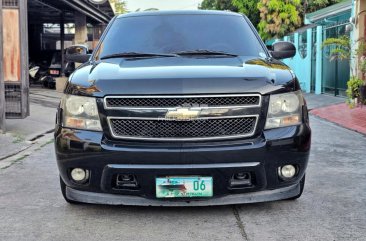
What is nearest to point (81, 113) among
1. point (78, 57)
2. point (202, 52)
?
point (202, 52)

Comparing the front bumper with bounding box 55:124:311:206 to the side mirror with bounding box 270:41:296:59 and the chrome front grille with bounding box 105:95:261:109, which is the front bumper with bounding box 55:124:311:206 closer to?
the chrome front grille with bounding box 105:95:261:109

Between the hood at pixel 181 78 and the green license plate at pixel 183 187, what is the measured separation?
0.65m

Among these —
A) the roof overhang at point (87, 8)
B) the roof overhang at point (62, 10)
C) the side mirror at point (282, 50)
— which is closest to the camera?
the side mirror at point (282, 50)

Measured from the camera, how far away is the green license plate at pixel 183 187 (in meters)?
3.80

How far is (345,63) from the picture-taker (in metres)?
16.8

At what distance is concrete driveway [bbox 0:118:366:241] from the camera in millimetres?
3820

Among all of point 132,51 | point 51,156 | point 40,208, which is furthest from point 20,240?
point 51,156

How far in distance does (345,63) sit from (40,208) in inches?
556

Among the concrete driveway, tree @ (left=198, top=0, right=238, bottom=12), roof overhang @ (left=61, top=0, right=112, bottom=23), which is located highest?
tree @ (left=198, top=0, right=238, bottom=12)

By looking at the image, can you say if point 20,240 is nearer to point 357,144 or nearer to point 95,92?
point 95,92

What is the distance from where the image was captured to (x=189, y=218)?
4.18 metres

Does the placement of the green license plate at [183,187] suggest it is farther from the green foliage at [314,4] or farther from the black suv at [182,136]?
the green foliage at [314,4]

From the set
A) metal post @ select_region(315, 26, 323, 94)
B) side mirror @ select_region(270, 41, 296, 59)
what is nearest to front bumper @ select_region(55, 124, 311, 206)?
side mirror @ select_region(270, 41, 296, 59)

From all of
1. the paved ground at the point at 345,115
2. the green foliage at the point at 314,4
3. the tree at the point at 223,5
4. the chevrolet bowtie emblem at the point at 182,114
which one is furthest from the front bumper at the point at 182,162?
the tree at the point at 223,5
